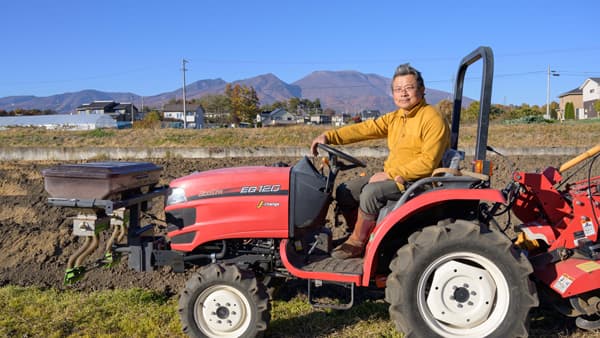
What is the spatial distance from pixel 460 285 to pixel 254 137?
17.7 m

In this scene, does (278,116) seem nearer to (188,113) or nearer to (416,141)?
(188,113)

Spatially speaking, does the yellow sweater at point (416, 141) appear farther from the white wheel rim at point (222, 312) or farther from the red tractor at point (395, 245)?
the white wheel rim at point (222, 312)

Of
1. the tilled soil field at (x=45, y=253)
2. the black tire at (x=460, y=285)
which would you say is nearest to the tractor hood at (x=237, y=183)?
the black tire at (x=460, y=285)

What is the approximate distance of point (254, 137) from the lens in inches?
810

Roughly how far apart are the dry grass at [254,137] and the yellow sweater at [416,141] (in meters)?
13.6

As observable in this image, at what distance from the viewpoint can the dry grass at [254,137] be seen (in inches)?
698

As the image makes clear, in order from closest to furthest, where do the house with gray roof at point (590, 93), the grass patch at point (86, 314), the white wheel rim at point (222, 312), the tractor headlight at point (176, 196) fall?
the white wheel rim at point (222, 312), the tractor headlight at point (176, 196), the grass patch at point (86, 314), the house with gray roof at point (590, 93)

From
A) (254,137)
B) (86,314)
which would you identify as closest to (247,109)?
(254,137)

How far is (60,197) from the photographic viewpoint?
369 centimetres

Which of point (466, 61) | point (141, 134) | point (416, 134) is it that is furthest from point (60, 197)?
point (141, 134)

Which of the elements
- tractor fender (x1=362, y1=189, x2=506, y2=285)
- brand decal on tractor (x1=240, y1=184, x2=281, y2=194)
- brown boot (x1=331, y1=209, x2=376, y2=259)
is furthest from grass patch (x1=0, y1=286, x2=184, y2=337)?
tractor fender (x1=362, y1=189, x2=506, y2=285)

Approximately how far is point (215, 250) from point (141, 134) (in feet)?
61.8

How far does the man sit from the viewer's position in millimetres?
3488

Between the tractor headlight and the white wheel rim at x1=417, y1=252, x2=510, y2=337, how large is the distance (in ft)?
5.84
